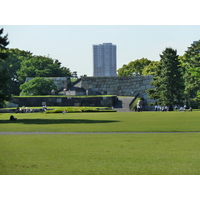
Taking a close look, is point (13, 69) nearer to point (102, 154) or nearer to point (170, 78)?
point (170, 78)

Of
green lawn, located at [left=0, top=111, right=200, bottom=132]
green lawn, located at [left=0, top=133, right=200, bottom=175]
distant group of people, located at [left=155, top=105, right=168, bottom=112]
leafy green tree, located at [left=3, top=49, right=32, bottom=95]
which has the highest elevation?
leafy green tree, located at [left=3, top=49, right=32, bottom=95]

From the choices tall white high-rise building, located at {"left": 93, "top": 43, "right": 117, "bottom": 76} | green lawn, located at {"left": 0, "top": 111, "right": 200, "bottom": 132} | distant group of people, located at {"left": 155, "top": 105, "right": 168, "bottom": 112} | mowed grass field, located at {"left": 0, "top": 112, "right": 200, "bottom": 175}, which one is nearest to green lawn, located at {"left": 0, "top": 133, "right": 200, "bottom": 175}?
mowed grass field, located at {"left": 0, "top": 112, "right": 200, "bottom": 175}

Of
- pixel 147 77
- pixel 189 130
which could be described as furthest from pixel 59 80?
pixel 189 130

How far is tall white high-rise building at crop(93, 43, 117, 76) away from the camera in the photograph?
18725 centimetres

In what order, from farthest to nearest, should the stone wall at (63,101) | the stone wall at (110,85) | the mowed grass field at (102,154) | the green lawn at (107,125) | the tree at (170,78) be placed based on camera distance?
the stone wall at (110,85), the stone wall at (63,101), the tree at (170,78), the green lawn at (107,125), the mowed grass field at (102,154)

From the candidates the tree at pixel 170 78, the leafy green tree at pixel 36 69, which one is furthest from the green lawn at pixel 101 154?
the leafy green tree at pixel 36 69

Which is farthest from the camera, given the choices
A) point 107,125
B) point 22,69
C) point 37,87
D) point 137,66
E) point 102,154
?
point 137,66

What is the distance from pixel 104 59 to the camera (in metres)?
189

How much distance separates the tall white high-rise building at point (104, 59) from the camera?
18725 centimetres

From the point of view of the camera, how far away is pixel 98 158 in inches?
520

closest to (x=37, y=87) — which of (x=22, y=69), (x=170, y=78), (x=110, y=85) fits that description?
(x=22, y=69)

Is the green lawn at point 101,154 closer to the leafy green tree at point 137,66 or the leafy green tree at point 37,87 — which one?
the leafy green tree at point 37,87

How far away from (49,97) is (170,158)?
54099 millimetres

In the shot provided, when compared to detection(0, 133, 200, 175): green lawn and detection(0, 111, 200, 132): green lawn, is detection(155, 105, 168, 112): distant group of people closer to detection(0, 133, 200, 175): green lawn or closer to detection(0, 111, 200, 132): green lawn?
detection(0, 111, 200, 132): green lawn
